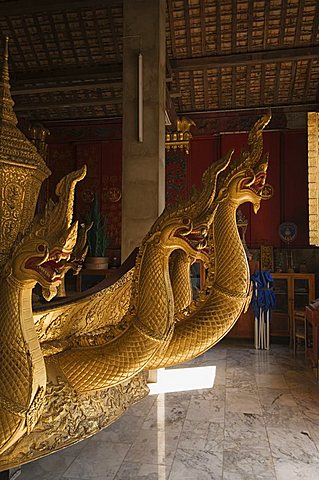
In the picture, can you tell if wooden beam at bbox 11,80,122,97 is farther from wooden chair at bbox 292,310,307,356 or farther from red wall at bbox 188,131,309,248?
wooden chair at bbox 292,310,307,356

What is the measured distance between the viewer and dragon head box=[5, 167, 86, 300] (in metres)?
0.98

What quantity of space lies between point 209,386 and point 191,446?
1.26 metres

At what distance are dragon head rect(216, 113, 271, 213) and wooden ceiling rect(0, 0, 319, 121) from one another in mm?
3000

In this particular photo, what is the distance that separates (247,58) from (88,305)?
13.6 feet

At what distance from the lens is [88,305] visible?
4.78 feet

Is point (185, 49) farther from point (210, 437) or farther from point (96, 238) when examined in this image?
point (210, 437)

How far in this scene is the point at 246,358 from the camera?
472cm

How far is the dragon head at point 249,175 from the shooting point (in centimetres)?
166

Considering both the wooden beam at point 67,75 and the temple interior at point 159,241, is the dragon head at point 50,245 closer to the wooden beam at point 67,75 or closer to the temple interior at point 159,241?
the temple interior at point 159,241

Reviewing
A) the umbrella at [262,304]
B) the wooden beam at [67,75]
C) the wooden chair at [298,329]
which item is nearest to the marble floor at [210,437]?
the wooden chair at [298,329]

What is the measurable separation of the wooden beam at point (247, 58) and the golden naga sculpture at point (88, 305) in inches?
134

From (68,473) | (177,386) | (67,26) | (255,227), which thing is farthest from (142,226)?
(255,227)

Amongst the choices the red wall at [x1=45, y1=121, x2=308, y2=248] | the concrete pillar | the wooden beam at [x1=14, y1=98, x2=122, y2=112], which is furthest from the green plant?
the concrete pillar

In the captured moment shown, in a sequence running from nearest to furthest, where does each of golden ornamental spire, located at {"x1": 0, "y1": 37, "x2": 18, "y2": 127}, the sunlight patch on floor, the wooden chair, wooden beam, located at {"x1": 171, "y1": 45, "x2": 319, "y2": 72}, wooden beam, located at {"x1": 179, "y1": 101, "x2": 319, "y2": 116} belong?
golden ornamental spire, located at {"x1": 0, "y1": 37, "x2": 18, "y2": 127} → the sunlight patch on floor → wooden beam, located at {"x1": 171, "y1": 45, "x2": 319, "y2": 72} → the wooden chair → wooden beam, located at {"x1": 179, "y1": 101, "x2": 319, "y2": 116}
